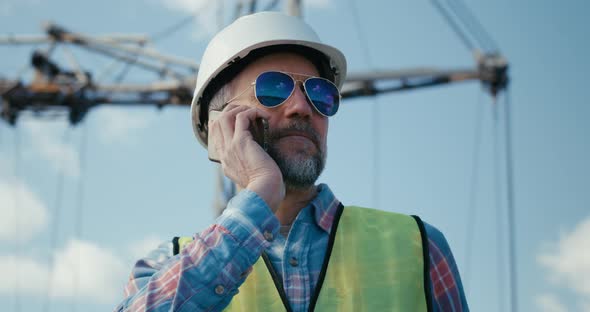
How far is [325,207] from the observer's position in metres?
2.46

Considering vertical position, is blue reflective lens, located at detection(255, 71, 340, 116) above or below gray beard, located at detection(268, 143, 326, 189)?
above

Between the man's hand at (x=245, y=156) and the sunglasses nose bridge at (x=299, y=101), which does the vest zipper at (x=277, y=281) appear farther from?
the sunglasses nose bridge at (x=299, y=101)

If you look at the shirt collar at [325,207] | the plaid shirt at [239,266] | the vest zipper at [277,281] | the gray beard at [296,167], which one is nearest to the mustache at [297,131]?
the gray beard at [296,167]

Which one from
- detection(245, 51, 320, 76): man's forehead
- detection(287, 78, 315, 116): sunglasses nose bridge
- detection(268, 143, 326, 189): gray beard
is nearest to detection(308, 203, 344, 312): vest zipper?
detection(268, 143, 326, 189): gray beard

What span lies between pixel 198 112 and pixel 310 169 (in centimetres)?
78

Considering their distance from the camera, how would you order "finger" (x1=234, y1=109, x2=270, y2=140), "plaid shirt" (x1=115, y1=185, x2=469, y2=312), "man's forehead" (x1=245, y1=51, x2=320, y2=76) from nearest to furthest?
"plaid shirt" (x1=115, y1=185, x2=469, y2=312) → "finger" (x1=234, y1=109, x2=270, y2=140) → "man's forehead" (x1=245, y1=51, x2=320, y2=76)

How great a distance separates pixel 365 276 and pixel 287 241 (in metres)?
0.25

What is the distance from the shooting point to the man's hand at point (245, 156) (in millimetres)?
2188

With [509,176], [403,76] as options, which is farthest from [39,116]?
[509,176]

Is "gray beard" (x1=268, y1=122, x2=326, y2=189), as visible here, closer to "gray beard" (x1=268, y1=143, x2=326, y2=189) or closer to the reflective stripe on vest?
"gray beard" (x1=268, y1=143, x2=326, y2=189)

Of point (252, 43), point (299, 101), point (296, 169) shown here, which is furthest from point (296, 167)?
point (252, 43)

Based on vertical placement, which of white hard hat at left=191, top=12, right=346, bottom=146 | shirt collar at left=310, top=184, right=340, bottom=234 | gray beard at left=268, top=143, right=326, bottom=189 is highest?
white hard hat at left=191, top=12, right=346, bottom=146

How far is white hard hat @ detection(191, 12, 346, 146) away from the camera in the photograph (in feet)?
9.33

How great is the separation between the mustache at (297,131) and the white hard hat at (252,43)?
0.39 meters
